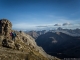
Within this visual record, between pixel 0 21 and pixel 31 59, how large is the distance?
90.1 metres

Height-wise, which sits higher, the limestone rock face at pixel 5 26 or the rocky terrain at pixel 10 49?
the limestone rock face at pixel 5 26

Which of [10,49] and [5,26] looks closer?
[10,49]

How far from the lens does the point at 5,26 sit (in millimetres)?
171250

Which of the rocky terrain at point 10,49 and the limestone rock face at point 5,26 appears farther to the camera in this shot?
the limestone rock face at point 5,26

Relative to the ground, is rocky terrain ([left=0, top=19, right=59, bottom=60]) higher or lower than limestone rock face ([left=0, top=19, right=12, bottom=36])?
lower

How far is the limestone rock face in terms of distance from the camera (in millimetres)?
162125

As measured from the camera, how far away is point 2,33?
160500mm

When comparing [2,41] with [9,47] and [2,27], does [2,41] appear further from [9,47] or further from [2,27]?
[2,27]

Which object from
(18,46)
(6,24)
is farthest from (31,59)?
(6,24)

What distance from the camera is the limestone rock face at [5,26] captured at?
532 ft

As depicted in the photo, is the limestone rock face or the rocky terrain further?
the limestone rock face

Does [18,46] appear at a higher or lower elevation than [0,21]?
lower

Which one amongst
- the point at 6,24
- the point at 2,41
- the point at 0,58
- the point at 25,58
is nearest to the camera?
the point at 0,58

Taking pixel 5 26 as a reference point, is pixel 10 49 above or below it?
below
